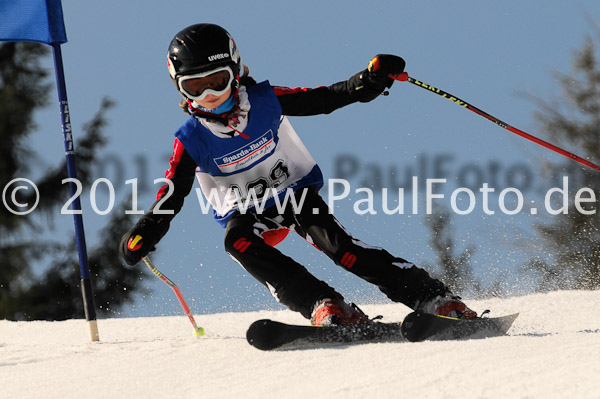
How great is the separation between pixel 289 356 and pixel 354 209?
1977 mm

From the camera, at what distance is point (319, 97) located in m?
→ 3.97

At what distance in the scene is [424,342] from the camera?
10.2ft

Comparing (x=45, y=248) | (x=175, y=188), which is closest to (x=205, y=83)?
(x=175, y=188)

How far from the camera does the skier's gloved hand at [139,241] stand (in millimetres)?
Answer: 3580

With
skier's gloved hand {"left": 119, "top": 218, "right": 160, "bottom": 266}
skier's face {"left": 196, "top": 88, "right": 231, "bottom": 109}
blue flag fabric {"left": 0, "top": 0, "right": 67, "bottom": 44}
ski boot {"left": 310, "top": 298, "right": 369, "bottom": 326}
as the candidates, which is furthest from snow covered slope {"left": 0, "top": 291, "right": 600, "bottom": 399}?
blue flag fabric {"left": 0, "top": 0, "right": 67, "bottom": 44}

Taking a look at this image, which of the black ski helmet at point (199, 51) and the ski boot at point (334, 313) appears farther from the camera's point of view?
the black ski helmet at point (199, 51)

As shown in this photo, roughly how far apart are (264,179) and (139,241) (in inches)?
30.6

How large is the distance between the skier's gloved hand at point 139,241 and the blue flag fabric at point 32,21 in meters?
2.35

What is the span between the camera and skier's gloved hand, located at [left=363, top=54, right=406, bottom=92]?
12.6 ft

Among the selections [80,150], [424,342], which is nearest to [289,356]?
[424,342]

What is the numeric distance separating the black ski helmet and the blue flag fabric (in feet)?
6.59

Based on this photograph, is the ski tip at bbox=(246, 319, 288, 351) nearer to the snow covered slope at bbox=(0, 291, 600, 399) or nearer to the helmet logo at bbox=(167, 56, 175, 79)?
the snow covered slope at bbox=(0, 291, 600, 399)

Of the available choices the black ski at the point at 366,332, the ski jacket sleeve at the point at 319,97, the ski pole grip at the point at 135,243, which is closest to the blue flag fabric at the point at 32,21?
the ski jacket sleeve at the point at 319,97

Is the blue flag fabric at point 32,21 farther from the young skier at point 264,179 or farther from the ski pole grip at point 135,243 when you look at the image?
the ski pole grip at point 135,243
